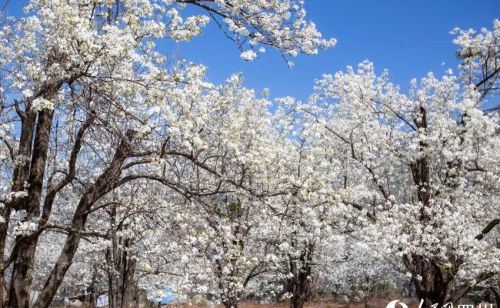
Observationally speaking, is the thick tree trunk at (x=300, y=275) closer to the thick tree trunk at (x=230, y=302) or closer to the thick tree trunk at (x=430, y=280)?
the thick tree trunk at (x=230, y=302)

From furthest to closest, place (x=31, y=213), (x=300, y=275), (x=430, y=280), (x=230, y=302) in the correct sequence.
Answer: (x=300, y=275) < (x=230, y=302) < (x=430, y=280) < (x=31, y=213)

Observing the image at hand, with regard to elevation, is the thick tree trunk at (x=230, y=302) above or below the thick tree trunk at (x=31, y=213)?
below

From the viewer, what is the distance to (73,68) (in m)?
5.74

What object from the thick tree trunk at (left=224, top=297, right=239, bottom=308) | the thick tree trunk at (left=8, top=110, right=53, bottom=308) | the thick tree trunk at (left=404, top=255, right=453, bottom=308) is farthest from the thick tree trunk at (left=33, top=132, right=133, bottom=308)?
the thick tree trunk at (left=404, top=255, right=453, bottom=308)

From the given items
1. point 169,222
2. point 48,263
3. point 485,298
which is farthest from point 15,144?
point 485,298

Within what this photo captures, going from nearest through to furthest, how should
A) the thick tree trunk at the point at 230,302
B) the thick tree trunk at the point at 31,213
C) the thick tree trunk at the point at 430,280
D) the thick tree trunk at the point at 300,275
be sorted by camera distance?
1. the thick tree trunk at the point at 31,213
2. the thick tree trunk at the point at 430,280
3. the thick tree trunk at the point at 230,302
4. the thick tree trunk at the point at 300,275

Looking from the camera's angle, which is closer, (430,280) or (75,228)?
(75,228)

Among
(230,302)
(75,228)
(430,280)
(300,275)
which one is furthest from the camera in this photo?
(300,275)

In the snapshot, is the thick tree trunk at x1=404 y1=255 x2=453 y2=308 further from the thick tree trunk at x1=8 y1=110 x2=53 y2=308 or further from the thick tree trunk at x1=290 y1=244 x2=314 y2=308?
the thick tree trunk at x1=8 y1=110 x2=53 y2=308

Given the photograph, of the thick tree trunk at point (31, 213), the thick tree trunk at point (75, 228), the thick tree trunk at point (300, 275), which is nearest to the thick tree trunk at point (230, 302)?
the thick tree trunk at point (300, 275)

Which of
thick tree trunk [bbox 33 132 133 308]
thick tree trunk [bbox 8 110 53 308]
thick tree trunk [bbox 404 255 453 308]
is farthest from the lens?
thick tree trunk [bbox 404 255 453 308]

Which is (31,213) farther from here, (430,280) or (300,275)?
(300,275)

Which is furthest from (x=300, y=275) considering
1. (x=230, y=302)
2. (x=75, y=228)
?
(x=75, y=228)

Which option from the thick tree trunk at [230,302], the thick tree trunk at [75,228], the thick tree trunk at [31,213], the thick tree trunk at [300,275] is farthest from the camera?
the thick tree trunk at [300,275]
